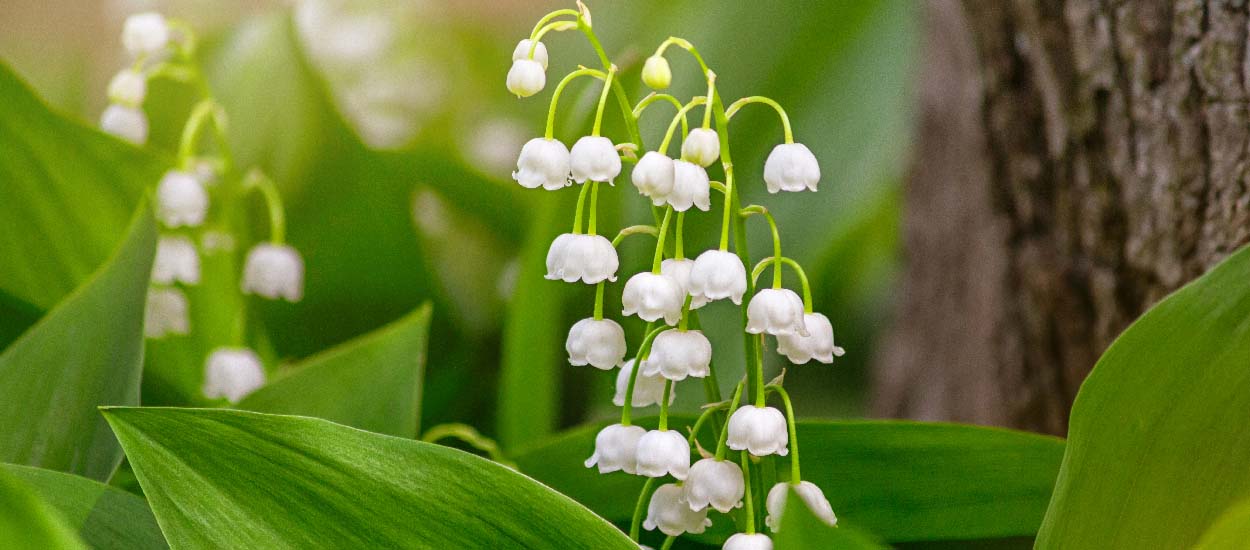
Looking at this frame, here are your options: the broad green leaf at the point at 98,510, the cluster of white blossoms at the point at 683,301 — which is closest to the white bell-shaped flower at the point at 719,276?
the cluster of white blossoms at the point at 683,301

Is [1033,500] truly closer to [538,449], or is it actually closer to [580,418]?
[538,449]

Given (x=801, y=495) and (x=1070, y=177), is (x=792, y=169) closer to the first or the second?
(x=801, y=495)

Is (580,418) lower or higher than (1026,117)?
lower

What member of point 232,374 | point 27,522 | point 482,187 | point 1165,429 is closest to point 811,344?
point 1165,429

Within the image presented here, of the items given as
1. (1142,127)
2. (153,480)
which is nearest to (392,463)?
(153,480)

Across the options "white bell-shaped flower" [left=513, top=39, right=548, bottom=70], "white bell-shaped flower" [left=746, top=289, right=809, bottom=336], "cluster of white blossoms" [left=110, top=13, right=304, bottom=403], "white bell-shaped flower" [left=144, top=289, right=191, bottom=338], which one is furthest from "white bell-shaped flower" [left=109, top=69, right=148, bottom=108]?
"white bell-shaped flower" [left=746, top=289, right=809, bottom=336]

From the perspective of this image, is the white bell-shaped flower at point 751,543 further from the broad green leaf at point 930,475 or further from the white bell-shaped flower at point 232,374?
the white bell-shaped flower at point 232,374
